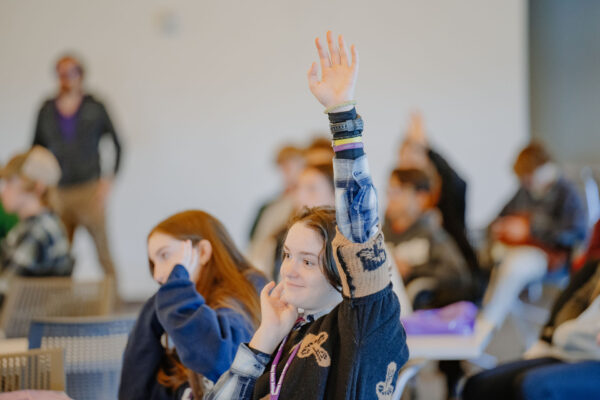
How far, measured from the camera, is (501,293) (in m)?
4.84

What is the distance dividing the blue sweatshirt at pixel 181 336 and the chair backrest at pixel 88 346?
13.6 inches

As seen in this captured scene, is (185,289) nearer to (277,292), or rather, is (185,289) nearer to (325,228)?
(277,292)

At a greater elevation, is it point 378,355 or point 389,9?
point 389,9

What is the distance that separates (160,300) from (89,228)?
440 centimetres

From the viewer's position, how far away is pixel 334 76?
5.03ft

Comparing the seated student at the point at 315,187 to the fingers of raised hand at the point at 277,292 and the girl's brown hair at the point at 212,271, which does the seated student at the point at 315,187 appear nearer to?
the girl's brown hair at the point at 212,271

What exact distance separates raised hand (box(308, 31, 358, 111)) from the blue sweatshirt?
2.42ft

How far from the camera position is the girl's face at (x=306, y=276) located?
66.2 inches

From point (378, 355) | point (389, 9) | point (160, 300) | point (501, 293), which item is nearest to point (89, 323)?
point (160, 300)

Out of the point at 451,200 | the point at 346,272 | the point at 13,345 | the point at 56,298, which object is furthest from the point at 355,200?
the point at 451,200

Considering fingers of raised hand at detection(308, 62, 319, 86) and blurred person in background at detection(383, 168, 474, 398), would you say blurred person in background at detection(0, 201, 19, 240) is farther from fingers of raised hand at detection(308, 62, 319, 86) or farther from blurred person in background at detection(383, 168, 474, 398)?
fingers of raised hand at detection(308, 62, 319, 86)

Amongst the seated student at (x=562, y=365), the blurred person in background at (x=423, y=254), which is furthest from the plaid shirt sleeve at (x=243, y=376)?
the blurred person in background at (x=423, y=254)

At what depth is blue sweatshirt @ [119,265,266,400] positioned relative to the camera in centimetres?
198

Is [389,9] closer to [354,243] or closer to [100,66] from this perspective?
[100,66]
